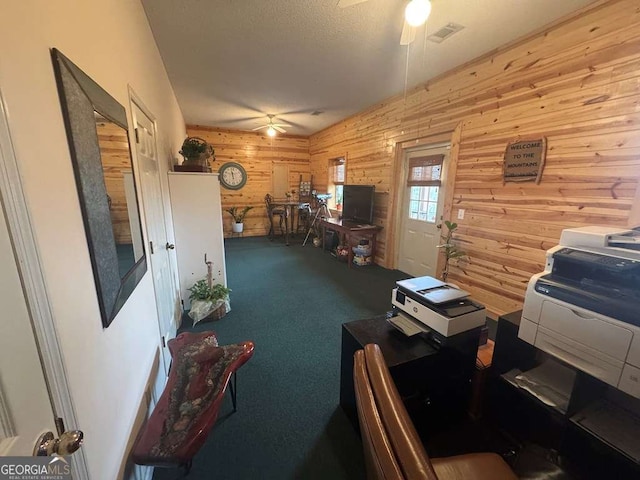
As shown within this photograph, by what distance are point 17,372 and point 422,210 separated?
4115mm

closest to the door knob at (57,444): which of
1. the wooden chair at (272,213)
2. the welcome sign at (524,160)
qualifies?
the welcome sign at (524,160)

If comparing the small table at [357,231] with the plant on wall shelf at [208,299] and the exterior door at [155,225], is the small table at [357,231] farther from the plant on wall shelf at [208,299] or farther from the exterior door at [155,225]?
the exterior door at [155,225]

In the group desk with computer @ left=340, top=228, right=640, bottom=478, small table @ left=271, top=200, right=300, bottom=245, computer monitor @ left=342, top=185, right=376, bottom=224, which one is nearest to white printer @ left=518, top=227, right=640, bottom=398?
desk with computer @ left=340, top=228, right=640, bottom=478

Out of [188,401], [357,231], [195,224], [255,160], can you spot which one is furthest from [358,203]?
[188,401]

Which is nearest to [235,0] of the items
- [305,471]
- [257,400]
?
[257,400]

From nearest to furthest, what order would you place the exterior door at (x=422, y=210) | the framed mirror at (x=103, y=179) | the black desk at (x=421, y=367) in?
the framed mirror at (x=103, y=179) < the black desk at (x=421, y=367) < the exterior door at (x=422, y=210)

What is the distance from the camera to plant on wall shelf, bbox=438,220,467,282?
3135 mm

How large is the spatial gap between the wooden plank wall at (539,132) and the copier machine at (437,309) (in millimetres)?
1516

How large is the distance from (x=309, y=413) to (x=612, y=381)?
1584 mm

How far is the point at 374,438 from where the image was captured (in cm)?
51

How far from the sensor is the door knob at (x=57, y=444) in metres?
0.55

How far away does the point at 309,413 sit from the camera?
1.75 m

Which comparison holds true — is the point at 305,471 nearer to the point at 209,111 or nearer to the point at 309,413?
the point at 309,413

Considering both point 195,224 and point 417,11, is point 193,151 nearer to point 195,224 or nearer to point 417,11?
point 195,224
